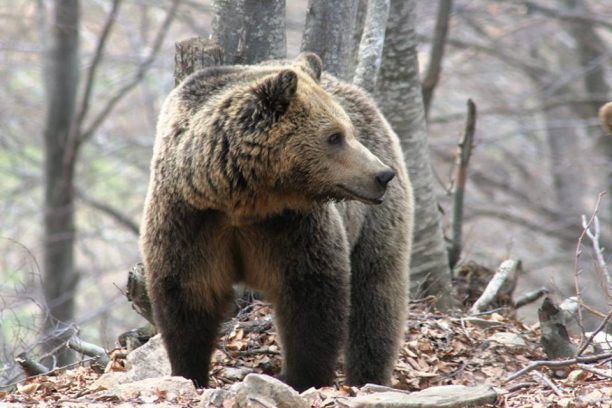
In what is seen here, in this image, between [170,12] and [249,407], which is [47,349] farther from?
[170,12]

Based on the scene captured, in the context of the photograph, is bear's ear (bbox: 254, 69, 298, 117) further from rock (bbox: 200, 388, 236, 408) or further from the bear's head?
rock (bbox: 200, 388, 236, 408)

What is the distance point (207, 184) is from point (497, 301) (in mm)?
4143

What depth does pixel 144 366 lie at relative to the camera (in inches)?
263

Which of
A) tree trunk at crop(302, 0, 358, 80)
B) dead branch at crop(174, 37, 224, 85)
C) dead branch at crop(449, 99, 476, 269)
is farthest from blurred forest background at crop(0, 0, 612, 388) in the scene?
dead branch at crop(174, 37, 224, 85)

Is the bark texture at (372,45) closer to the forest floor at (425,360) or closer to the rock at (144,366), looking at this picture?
the forest floor at (425,360)

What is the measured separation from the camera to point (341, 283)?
6.12 meters

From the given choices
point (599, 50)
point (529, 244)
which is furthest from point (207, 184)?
point (529, 244)

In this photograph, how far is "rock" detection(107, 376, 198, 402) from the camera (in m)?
5.55

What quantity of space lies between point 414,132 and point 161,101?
33.9 feet

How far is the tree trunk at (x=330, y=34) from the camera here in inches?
322

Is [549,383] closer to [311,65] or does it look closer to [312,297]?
[312,297]

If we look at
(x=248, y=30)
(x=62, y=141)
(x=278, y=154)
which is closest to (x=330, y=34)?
(x=248, y=30)

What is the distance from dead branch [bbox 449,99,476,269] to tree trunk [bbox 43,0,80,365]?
6993 mm

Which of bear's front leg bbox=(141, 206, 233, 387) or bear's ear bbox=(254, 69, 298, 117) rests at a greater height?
bear's ear bbox=(254, 69, 298, 117)
